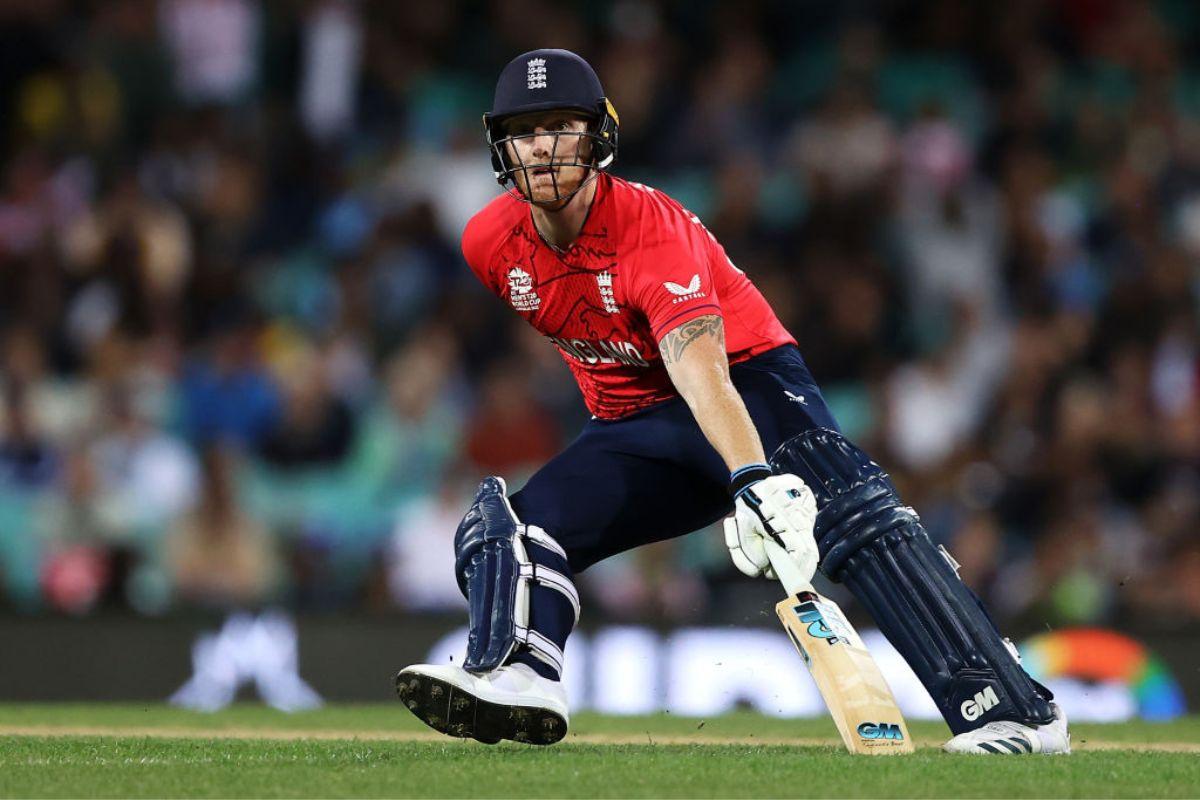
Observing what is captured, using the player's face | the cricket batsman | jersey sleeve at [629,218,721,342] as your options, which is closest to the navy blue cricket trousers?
the cricket batsman

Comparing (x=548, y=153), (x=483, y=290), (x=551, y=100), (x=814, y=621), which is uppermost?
Result: (x=483, y=290)

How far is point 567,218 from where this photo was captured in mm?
5180

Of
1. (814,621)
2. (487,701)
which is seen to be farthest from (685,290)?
(487,701)

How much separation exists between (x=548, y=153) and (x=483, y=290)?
5652mm

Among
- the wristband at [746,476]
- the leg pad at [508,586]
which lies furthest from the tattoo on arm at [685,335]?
the leg pad at [508,586]

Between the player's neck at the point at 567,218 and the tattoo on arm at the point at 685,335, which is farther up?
the player's neck at the point at 567,218

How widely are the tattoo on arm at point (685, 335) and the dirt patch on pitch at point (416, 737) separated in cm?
141

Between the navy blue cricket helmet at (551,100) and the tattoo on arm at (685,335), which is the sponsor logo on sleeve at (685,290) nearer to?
the tattoo on arm at (685,335)

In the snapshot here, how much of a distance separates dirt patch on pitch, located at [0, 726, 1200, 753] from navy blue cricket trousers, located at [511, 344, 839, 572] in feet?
2.32

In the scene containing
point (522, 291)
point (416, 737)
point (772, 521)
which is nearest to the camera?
point (772, 521)

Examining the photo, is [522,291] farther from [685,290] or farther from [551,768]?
[551,768]

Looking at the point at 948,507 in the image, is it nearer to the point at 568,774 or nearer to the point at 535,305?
the point at 535,305

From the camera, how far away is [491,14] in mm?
12602

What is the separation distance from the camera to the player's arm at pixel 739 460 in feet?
15.1
